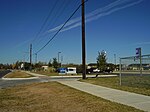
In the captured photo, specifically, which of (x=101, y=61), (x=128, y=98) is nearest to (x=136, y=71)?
(x=128, y=98)

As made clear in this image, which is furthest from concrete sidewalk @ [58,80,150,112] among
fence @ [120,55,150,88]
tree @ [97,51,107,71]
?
tree @ [97,51,107,71]

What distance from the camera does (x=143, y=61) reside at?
59.5 ft

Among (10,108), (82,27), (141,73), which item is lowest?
(10,108)

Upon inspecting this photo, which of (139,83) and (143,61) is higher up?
(143,61)

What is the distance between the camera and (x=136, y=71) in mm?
20438

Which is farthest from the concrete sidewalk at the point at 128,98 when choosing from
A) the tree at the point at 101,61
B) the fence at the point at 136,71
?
the tree at the point at 101,61

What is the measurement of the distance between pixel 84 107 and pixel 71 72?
50161 millimetres

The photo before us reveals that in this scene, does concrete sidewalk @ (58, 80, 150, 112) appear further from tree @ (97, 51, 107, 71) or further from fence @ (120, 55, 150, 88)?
tree @ (97, 51, 107, 71)

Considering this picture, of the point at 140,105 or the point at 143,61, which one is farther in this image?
the point at 143,61

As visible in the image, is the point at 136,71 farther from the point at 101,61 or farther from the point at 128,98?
the point at 101,61

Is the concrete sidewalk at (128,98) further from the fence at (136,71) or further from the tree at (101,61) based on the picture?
the tree at (101,61)

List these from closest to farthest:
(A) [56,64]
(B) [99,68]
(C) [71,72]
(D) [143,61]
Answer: (D) [143,61], (C) [71,72], (B) [99,68], (A) [56,64]

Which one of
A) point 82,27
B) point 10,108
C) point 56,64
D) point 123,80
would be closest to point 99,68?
point 56,64

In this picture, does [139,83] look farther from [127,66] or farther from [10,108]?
[10,108]
